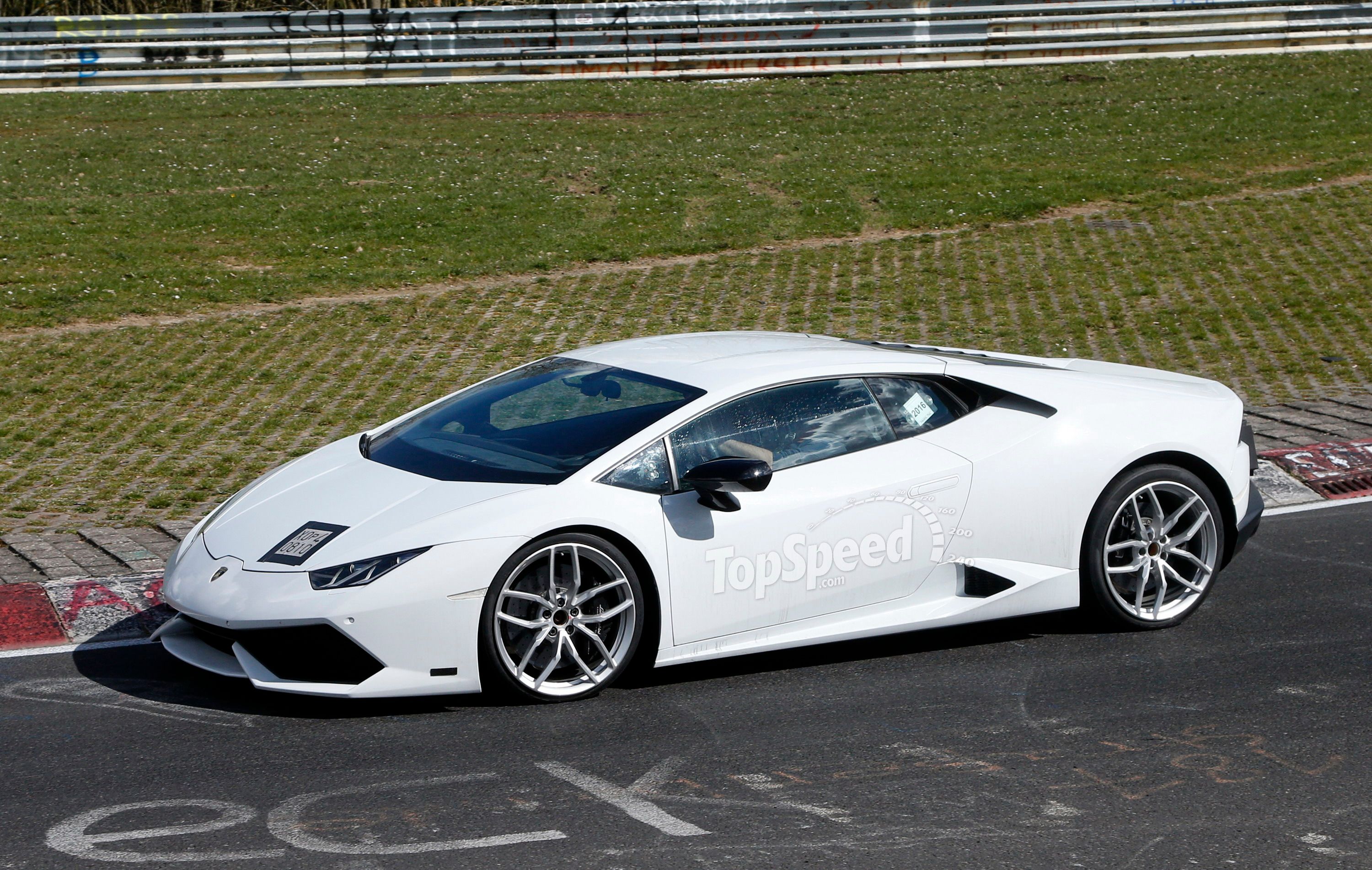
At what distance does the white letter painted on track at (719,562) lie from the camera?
5.37 meters

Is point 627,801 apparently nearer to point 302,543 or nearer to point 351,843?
point 351,843

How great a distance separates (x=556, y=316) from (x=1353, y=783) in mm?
9697

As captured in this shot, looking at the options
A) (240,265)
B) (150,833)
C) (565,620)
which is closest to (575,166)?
(240,265)

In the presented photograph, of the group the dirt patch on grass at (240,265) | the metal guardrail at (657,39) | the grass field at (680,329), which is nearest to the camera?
the grass field at (680,329)

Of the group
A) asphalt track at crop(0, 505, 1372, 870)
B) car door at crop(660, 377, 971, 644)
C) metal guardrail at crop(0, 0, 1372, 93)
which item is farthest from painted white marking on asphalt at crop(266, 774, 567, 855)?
metal guardrail at crop(0, 0, 1372, 93)

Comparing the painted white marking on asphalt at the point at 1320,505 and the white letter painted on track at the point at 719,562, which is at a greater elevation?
the white letter painted on track at the point at 719,562

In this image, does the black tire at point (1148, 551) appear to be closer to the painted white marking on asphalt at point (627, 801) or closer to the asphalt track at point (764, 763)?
the asphalt track at point (764, 763)

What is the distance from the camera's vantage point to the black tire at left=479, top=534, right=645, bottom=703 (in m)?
5.11

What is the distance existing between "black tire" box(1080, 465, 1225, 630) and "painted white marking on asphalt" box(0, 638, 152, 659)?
3.97m

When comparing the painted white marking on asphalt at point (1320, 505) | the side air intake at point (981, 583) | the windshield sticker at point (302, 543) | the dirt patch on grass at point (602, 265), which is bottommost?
the side air intake at point (981, 583)

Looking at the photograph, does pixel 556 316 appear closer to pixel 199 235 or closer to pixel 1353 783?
pixel 199 235

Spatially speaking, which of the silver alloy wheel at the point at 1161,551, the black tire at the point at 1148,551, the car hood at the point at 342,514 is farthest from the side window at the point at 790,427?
the silver alloy wheel at the point at 1161,551

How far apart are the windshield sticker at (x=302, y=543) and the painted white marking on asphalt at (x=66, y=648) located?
1.21 meters

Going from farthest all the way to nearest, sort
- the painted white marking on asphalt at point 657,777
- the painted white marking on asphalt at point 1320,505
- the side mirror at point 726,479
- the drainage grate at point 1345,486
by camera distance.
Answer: the drainage grate at point 1345,486
the painted white marking on asphalt at point 1320,505
the side mirror at point 726,479
the painted white marking on asphalt at point 657,777
